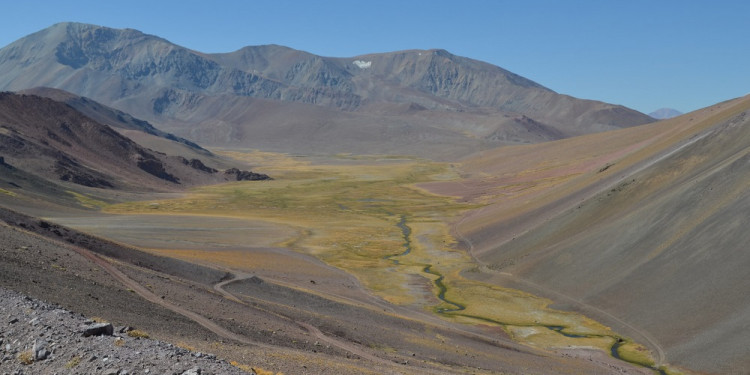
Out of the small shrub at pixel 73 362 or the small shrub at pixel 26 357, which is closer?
the small shrub at pixel 73 362

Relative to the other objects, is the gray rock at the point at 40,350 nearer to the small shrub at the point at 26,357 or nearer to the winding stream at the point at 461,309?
the small shrub at the point at 26,357

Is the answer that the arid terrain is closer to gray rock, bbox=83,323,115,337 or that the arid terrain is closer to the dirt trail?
the dirt trail

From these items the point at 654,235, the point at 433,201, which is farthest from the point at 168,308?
the point at 433,201

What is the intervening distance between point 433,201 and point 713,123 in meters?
64.2

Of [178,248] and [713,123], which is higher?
[713,123]

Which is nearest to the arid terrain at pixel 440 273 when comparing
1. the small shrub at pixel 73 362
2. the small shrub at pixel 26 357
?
the small shrub at pixel 26 357

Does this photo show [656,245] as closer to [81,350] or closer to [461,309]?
[461,309]

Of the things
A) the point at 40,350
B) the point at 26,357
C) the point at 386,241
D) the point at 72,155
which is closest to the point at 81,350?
the point at 40,350

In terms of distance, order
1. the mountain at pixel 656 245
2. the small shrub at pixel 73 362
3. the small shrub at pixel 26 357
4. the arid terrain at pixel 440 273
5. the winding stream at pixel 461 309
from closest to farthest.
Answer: the small shrub at pixel 73 362
the small shrub at pixel 26 357
the arid terrain at pixel 440 273
the winding stream at pixel 461 309
the mountain at pixel 656 245

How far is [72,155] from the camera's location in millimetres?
159000

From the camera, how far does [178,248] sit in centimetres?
7250

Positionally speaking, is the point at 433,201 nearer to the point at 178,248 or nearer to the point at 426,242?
the point at 426,242

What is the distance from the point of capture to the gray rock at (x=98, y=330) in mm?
21484

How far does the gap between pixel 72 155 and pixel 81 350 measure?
151 metres
